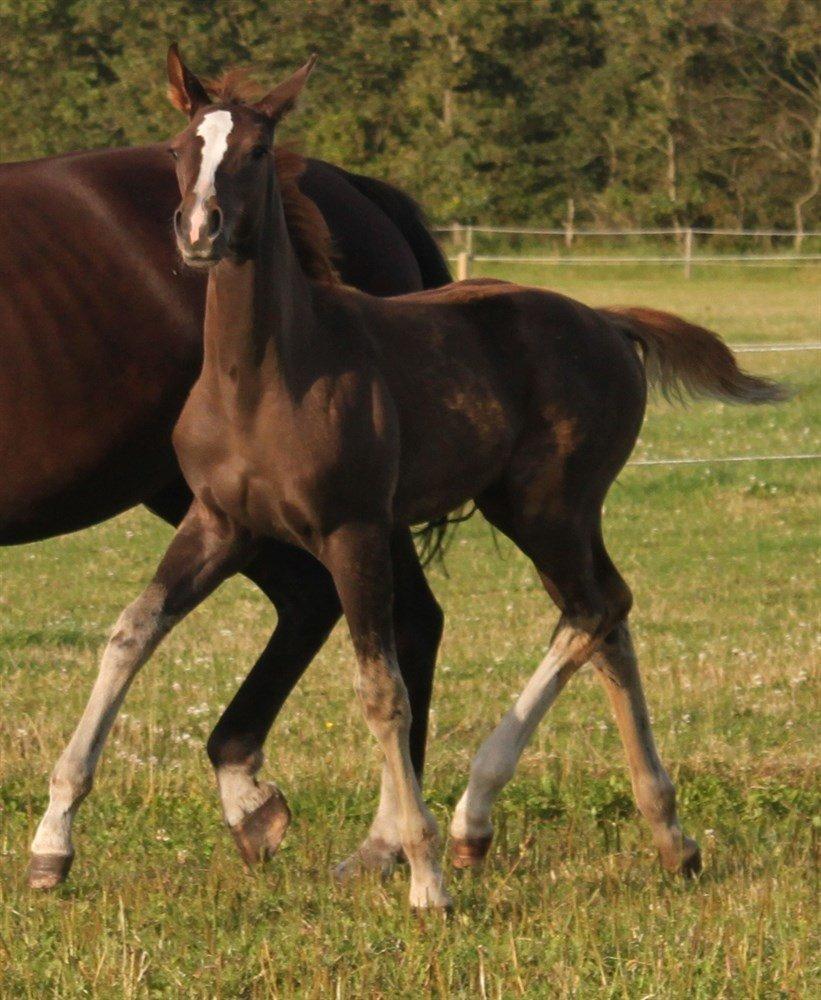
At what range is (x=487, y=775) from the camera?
4301mm

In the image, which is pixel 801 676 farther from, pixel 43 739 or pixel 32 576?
pixel 32 576

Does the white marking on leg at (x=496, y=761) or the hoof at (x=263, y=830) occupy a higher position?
the white marking on leg at (x=496, y=761)

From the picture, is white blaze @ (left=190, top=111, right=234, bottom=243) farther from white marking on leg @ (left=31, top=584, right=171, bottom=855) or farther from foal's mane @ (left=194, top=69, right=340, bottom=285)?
white marking on leg @ (left=31, top=584, right=171, bottom=855)

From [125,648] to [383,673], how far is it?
0.58 metres

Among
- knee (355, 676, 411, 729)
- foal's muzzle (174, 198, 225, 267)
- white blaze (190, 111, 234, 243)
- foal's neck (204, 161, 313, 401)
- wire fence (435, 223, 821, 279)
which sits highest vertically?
white blaze (190, 111, 234, 243)

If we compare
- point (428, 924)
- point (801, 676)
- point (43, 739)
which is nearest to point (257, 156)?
point (428, 924)

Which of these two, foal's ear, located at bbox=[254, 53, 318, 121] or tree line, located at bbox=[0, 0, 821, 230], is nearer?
foal's ear, located at bbox=[254, 53, 318, 121]

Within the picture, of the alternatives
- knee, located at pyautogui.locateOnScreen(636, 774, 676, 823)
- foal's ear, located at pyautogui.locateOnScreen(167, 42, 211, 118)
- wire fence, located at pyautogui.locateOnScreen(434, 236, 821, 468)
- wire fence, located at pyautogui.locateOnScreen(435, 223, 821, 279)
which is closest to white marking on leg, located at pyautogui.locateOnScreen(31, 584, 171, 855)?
foal's ear, located at pyautogui.locateOnScreen(167, 42, 211, 118)

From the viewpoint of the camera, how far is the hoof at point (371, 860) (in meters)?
4.49

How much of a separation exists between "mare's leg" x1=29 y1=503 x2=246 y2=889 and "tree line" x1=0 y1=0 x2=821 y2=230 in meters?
37.8

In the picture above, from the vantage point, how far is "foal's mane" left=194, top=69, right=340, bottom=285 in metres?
4.09

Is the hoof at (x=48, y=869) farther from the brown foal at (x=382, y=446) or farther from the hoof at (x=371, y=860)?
the hoof at (x=371, y=860)

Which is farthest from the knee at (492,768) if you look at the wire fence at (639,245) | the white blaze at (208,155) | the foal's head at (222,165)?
the wire fence at (639,245)

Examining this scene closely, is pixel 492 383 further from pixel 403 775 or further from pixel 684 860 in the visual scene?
pixel 684 860
